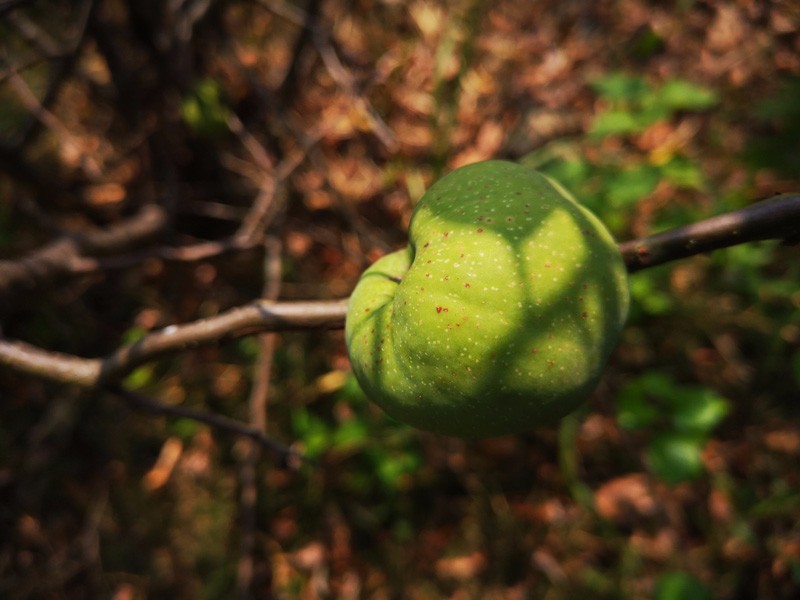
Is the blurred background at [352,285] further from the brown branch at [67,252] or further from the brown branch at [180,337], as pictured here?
the brown branch at [180,337]

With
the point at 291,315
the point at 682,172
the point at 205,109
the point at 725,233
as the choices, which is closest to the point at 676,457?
the point at 682,172

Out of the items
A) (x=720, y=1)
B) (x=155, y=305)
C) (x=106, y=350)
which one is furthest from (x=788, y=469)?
(x=106, y=350)

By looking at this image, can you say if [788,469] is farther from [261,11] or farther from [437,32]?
[261,11]

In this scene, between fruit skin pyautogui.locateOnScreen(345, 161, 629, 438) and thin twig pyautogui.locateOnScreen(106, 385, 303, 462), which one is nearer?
fruit skin pyautogui.locateOnScreen(345, 161, 629, 438)

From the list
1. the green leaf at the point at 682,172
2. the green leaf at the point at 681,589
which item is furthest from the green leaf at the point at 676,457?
the green leaf at the point at 682,172

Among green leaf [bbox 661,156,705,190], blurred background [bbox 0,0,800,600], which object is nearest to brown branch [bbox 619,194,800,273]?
blurred background [bbox 0,0,800,600]

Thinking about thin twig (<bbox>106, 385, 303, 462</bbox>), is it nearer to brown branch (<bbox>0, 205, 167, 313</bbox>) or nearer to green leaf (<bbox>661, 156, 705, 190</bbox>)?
brown branch (<bbox>0, 205, 167, 313</bbox>)
